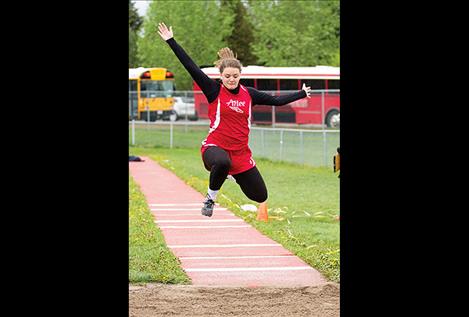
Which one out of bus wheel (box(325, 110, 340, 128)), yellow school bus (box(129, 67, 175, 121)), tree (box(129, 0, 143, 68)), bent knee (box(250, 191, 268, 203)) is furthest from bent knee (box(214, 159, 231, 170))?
tree (box(129, 0, 143, 68))

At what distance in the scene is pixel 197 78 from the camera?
7.01 metres

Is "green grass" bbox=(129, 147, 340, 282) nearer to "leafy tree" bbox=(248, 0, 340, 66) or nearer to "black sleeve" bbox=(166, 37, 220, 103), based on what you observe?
"leafy tree" bbox=(248, 0, 340, 66)

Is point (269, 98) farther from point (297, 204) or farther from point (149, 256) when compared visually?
point (297, 204)

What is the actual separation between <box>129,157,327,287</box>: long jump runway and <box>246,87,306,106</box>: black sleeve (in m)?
6.97

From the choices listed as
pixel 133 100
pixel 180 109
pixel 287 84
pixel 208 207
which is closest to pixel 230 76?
pixel 208 207

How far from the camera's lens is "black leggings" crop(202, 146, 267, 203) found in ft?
23.0

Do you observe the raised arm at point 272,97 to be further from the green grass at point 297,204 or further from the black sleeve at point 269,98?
the green grass at point 297,204

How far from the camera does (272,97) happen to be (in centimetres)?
732

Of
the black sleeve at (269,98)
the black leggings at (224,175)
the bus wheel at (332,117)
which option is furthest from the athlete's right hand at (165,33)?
the bus wheel at (332,117)

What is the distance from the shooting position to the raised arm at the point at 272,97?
7.17 metres

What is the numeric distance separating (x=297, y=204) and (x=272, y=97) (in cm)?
1528
